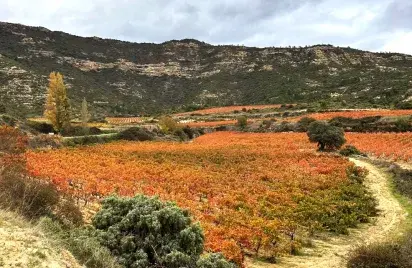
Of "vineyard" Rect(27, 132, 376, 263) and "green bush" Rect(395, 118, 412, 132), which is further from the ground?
"green bush" Rect(395, 118, 412, 132)

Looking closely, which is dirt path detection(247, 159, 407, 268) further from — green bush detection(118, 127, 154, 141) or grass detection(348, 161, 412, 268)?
green bush detection(118, 127, 154, 141)

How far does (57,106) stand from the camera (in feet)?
162

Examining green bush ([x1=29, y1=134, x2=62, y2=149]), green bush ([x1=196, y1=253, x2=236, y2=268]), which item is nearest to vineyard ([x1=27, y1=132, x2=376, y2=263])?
green bush ([x1=196, y1=253, x2=236, y2=268])

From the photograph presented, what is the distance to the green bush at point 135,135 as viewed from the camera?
51406 mm

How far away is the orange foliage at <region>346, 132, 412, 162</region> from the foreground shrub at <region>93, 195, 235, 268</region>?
25.5m

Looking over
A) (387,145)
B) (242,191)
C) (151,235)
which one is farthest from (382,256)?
(387,145)

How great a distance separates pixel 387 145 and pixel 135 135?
2842 cm

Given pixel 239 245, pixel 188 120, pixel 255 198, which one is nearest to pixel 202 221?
pixel 239 245

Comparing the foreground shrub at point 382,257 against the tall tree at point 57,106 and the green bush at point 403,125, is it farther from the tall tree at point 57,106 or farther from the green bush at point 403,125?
the tall tree at point 57,106

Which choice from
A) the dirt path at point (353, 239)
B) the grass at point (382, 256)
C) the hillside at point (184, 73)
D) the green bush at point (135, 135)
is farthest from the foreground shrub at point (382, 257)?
the hillside at point (184, 73)

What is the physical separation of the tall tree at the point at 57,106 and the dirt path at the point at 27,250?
43.9 m

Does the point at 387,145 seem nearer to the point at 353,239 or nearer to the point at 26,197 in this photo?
the point at 353,239

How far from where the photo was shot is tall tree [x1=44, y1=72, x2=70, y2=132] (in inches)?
1939

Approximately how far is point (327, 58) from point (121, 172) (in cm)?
12778
